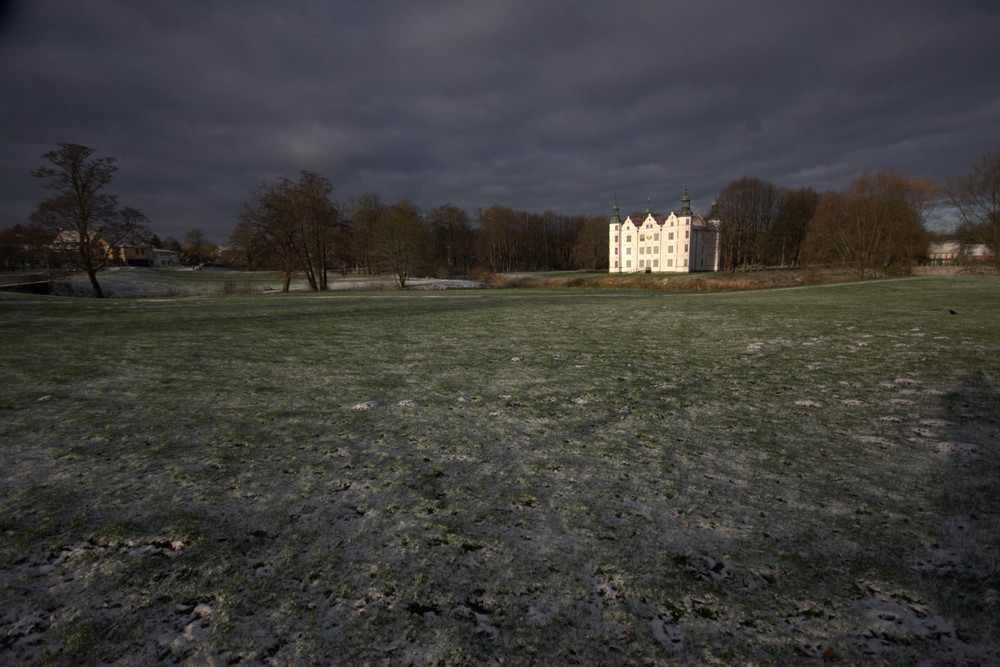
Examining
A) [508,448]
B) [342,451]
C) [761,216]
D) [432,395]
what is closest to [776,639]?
[508,448]

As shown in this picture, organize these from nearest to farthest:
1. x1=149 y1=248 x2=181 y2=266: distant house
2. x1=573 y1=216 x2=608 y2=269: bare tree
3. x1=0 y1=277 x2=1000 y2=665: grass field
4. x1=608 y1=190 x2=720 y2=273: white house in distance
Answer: x1=0 y1=277 x2=1000 y2=665: grass field < x1=608 y1=190 x2=720 y2=273: white house in distance < x1=573 y1=216 x2=608 y2=269: bare tree < x1=149 y1=248 x2=181 y2=266: distant house

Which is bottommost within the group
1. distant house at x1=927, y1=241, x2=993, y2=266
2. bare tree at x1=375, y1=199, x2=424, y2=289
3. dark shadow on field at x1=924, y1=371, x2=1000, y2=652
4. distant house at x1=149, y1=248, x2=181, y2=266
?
dark shadow on field at x1=924, y1=371, x2=1000, y2=652

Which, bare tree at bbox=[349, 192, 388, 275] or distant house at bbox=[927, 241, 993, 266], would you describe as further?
bare tree at bbox=[349, 192, 388, 275]

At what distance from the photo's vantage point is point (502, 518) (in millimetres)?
2328

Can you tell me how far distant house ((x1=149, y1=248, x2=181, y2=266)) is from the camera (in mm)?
97344

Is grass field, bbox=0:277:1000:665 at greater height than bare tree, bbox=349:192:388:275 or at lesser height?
lesser

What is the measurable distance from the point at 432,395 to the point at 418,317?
7598mm

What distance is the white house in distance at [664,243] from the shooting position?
2997 inches

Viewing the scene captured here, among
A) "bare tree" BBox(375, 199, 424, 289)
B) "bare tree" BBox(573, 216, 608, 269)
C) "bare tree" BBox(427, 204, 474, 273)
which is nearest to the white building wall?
"bare tree" BBox(573, 216, 608, 269)

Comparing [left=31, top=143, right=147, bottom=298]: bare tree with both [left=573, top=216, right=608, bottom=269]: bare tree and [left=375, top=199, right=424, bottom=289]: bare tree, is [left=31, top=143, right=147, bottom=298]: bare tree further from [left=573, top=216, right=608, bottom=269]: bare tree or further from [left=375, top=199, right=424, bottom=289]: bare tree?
[left=573, top=216, right=608, bottom=269]: bare tree

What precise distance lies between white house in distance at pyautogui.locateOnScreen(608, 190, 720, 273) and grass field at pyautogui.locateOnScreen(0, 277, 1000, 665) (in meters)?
78.3

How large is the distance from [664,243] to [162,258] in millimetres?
119612

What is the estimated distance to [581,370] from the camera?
550 cm

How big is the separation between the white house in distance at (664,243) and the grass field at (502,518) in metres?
78.3
